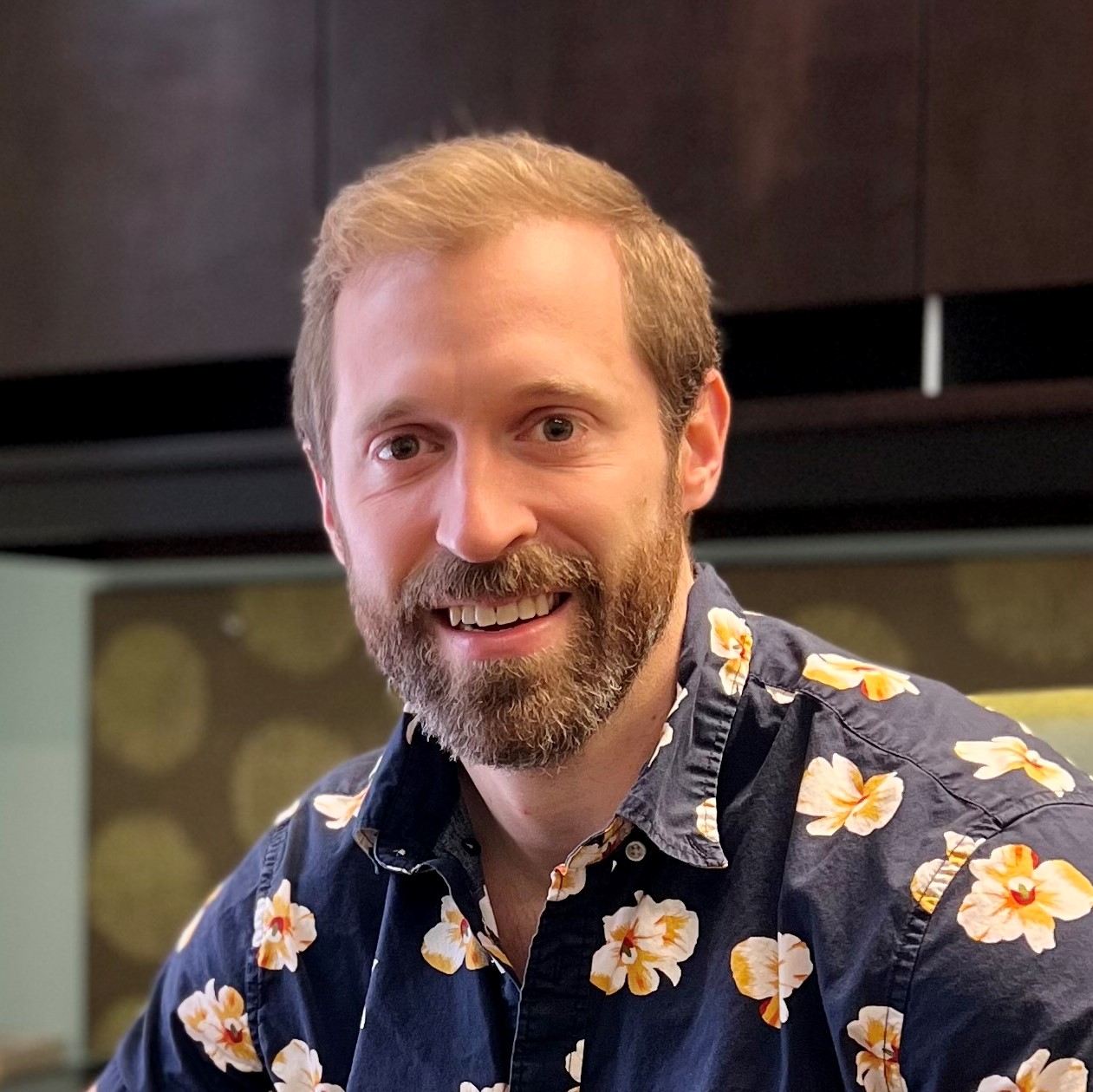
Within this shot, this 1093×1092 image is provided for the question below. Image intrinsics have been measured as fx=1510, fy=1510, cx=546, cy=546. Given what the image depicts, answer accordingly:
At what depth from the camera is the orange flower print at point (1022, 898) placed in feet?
2.80

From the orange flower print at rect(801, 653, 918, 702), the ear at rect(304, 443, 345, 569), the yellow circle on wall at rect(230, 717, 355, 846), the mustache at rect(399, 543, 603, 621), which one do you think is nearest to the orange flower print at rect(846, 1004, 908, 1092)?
the orange flower print at rect(801, 653, 918, 702)

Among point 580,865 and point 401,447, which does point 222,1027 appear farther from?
point 401,447

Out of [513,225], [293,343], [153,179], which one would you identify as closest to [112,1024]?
[293,343]

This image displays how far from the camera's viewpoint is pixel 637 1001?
1.00m

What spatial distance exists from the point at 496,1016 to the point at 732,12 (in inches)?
41.6

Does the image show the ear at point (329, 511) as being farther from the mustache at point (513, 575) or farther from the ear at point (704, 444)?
the ear at point (704, 444)

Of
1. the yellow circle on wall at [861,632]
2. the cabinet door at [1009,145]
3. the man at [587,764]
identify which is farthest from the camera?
the yellow circle on wall at [861,632]

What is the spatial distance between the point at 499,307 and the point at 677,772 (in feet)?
1.11

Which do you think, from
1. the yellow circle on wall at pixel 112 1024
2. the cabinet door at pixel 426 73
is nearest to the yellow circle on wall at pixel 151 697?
the yellow circle on wall at pixel 112 1024

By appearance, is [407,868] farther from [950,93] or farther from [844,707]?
[950,93]

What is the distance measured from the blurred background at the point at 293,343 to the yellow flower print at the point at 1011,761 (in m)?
0.15

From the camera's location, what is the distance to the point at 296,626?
223cm

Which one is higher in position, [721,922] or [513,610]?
[513,610]

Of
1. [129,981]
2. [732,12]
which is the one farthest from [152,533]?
[732,12]
